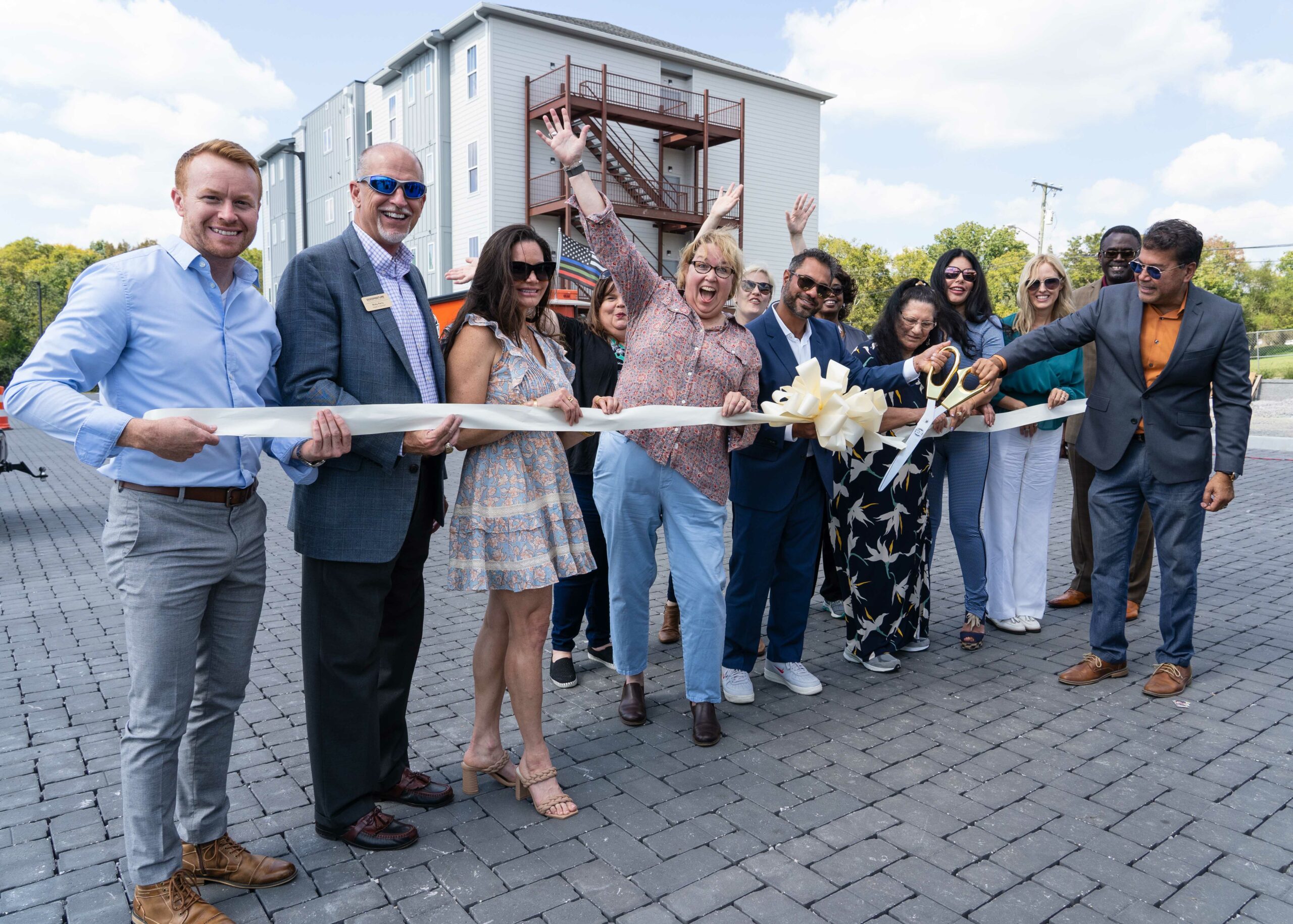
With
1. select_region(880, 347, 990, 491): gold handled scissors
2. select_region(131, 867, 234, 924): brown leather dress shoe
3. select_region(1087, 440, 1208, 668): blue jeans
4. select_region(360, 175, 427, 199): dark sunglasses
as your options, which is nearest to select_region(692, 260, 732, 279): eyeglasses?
select_region(880, 347, 990, 491): gold handled scissors

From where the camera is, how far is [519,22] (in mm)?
27609

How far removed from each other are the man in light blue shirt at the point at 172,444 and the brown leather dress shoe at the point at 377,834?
0.54 metres

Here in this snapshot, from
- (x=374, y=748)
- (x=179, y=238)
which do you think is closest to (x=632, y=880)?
(x=374, y=748)

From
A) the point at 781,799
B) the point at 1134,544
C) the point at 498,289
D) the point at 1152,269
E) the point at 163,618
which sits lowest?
the point at 781,799

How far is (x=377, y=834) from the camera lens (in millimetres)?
3199

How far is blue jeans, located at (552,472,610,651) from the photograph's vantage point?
518 centimetres

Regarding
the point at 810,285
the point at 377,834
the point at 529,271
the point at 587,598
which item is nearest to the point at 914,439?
the point at 810,285

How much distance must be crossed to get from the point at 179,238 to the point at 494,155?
26575mm

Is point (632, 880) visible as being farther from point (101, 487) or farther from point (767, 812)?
point (101, 487)

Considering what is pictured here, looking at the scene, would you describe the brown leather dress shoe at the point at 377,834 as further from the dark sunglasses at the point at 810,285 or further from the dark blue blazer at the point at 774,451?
the dark sunglasses at the point at 810,285

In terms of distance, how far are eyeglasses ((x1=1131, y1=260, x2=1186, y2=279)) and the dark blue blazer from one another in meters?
1.64

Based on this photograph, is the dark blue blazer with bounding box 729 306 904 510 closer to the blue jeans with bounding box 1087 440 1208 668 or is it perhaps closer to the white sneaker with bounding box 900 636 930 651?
the white sneaker with bounding box 900 636 930 651

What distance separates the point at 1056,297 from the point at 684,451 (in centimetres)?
322

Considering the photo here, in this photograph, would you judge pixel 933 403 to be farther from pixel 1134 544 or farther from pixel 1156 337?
pixel 1134 544
